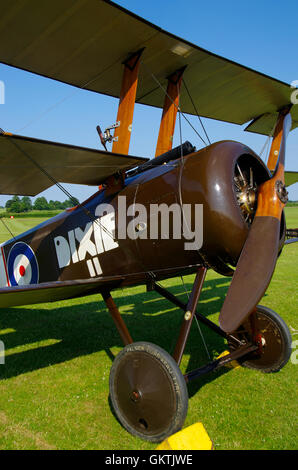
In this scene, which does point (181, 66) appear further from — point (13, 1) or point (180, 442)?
point (180, 442)

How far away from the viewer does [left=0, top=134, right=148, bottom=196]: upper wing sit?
3.04 metres

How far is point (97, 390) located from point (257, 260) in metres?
2.35

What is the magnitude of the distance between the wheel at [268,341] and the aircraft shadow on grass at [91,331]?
45 centimetres

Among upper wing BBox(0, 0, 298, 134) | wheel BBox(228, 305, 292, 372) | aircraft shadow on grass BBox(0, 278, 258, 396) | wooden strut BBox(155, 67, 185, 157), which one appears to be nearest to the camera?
upper wing BBox(0, 0, 298, 134)

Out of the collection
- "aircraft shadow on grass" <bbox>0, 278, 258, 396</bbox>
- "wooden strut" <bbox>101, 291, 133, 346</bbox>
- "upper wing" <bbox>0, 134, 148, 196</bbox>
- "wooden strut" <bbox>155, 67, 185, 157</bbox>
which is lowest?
"aircraft shadow on grass" <bbox>0, 278, 258, 396</bbox>

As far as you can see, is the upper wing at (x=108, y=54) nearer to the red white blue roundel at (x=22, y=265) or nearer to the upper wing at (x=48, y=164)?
the upper wing at (x=48, y=164)

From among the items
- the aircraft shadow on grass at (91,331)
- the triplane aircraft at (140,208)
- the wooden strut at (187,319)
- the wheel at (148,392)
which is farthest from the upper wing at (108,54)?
the aircraft shadow on grass at (91,331)

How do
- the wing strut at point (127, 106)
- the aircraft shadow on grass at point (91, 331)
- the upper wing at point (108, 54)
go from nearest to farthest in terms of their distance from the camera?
the upper wing at point (108, 54)
the wing strut at point (127, 106)
the aircraft shadow on grass at point (91, 331)

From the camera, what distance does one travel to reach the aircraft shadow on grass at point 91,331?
14.9 feet

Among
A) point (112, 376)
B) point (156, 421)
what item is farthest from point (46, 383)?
point (156, 421)

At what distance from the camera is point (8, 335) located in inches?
222

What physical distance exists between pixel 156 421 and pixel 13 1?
14.4 ft

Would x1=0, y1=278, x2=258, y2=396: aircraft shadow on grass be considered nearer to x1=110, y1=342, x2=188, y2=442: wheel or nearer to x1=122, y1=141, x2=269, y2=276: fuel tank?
x1=110, y1=342, x2=188, y2=442: wheel

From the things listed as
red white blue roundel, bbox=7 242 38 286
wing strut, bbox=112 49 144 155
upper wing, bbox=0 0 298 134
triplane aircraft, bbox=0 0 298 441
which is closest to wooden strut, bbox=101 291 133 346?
triplane aircraft, bbox=0 0 298 441
